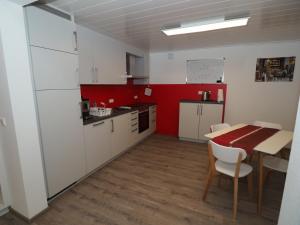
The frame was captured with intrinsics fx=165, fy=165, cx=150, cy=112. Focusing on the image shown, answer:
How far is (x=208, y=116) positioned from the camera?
389cm

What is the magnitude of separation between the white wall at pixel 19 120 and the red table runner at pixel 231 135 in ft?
6.86

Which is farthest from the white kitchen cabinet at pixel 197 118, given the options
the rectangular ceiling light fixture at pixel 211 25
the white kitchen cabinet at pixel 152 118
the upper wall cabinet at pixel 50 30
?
the upper wall cabinet at pixel 50 30

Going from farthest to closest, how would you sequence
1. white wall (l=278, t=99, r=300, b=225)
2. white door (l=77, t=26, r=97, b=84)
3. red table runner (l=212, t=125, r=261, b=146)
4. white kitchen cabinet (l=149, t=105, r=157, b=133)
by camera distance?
white kitchen cabinet (l=149, t=105, r=157, b=133) < white door (l=77, t=26, r=97, b=84) < red table runner (l=212, t=125, r=261, b=146) < white wall (l=278, t=99, r=300, b=225)

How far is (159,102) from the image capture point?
15.6ft

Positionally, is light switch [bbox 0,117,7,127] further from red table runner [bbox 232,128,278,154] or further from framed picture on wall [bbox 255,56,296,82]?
framed picture on wall [bbox 255,56,296,82]

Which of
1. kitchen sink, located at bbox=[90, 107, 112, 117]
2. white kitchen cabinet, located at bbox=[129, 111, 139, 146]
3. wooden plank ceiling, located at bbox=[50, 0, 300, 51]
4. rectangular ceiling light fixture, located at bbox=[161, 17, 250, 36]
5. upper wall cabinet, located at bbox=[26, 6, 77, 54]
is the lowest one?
white kitchen cabinet, located at bbox=[129, 111, 139, 146]

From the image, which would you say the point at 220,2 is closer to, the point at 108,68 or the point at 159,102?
the point at 108,68

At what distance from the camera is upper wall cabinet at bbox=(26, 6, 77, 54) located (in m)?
1.67

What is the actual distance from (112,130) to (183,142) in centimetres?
198

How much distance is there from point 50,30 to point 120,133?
200cm

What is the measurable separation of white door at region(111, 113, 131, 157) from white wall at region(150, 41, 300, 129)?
2157 mm

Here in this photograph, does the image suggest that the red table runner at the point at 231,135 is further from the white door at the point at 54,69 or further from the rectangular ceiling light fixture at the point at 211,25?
the white door at the point at 54,69

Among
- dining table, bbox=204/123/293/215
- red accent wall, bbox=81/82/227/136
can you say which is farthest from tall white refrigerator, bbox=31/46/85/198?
dining table, bbox=204/123/293/215

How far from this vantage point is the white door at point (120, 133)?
10.0 feet
